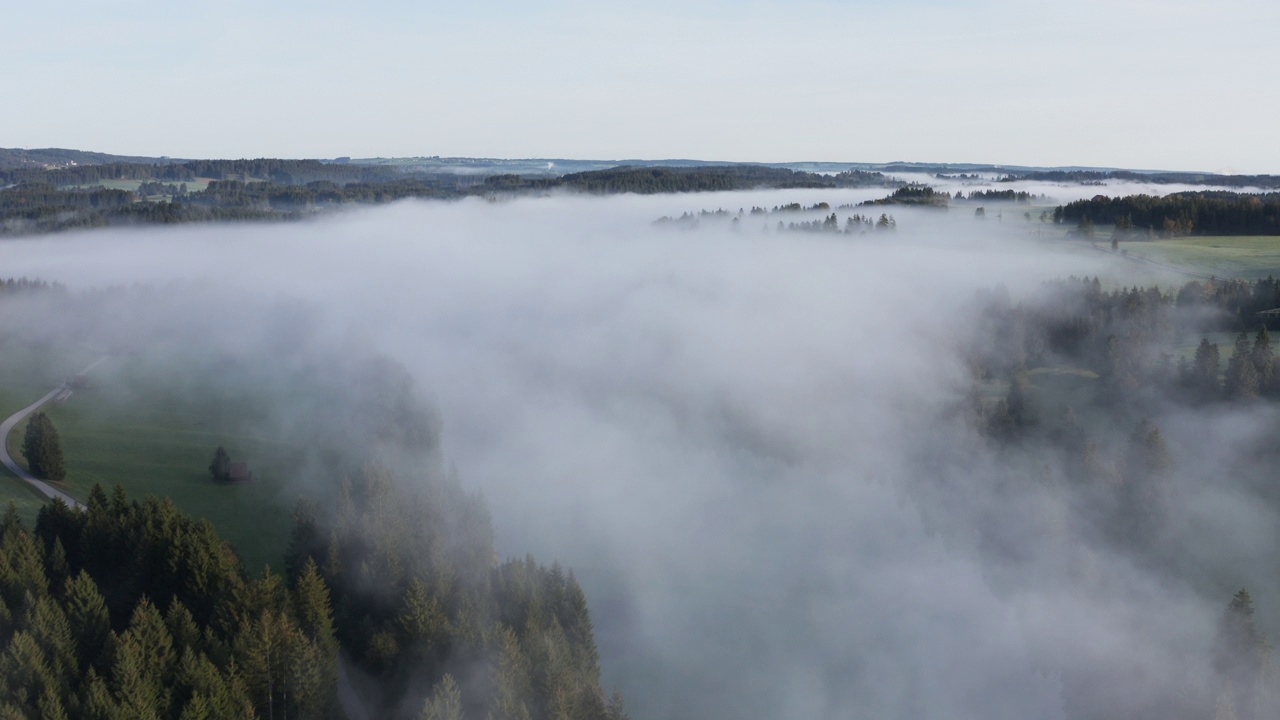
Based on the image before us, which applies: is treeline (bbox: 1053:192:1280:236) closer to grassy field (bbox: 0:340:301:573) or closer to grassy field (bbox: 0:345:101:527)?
grassy field (bbox: 0:340:301:573)

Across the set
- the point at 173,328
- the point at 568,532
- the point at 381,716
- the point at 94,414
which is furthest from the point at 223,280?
the point at 381,716

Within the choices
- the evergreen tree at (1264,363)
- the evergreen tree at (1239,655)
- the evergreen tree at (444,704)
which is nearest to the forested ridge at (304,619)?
the evergreen tree at (444,704)

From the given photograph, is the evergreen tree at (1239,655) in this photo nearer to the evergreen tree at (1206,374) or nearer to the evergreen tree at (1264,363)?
the evergreen tree at (1206,374)

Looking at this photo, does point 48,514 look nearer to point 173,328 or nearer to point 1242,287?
point 173,328

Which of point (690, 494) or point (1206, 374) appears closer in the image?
point (1206, 374)

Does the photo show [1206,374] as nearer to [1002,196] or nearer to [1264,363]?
[1264,363]

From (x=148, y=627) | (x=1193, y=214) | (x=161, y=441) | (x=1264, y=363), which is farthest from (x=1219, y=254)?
(x=148, y=627)
